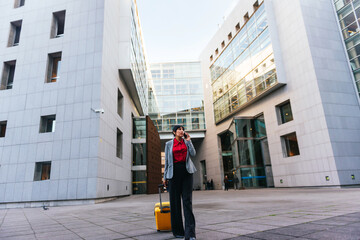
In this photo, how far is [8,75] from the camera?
19.4 metres

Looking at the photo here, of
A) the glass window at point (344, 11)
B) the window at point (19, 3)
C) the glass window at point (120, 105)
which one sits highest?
the window at point (19, 3)

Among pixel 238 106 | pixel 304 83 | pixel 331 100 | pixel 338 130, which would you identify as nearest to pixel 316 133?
pixel 338 130

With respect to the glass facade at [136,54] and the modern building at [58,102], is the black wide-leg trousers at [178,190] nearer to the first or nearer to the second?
the modern building at [58,102]

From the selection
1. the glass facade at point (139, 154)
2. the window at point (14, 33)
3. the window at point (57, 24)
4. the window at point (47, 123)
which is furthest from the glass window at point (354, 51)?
the window at point (14, 33)

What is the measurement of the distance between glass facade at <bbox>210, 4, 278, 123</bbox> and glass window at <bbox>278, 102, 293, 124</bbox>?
100 inches

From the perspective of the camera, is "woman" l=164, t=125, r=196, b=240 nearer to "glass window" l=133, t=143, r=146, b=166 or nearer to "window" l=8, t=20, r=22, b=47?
"window" l=8, t=20, r=22, b=47

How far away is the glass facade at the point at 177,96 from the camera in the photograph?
1698 inches

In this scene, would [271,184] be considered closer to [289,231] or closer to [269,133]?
[269,133]

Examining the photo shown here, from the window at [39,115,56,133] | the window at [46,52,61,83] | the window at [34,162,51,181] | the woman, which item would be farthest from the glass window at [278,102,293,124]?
the woman

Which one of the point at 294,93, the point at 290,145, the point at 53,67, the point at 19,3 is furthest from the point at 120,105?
the point at 290,145

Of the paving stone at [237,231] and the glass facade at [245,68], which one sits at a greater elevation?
the glass facade at [245,68]

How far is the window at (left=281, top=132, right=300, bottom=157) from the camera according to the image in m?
22.5

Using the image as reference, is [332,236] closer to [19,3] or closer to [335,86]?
[335,86]

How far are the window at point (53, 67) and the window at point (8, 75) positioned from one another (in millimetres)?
3419
